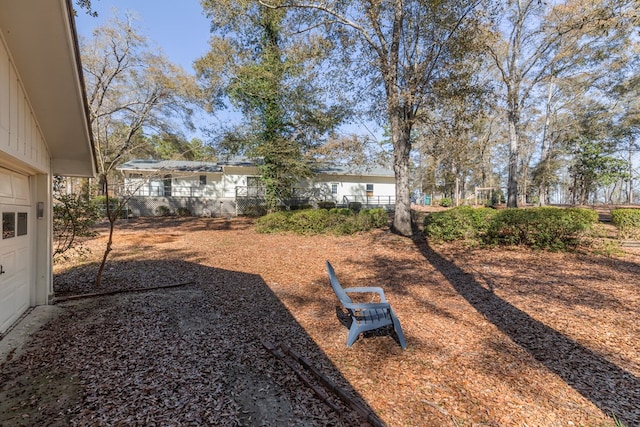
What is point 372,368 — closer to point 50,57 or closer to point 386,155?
point 50,57

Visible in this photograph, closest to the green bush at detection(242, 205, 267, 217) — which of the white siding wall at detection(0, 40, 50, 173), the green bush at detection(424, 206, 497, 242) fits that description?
the green bush at detection(424, 206, 497, 242)

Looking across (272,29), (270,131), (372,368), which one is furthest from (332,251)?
(272,29)

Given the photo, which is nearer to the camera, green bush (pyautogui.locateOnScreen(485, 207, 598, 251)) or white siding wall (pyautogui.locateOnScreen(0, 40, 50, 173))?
white siding wall (pyautogui.locateOnScreen(0, 40, 50, 173))

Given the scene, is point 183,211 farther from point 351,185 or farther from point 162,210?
point 351,185

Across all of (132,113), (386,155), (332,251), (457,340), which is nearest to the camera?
(457,340)

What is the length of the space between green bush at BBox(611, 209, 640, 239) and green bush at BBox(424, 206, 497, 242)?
382 cm

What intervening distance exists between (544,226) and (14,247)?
1105 cm

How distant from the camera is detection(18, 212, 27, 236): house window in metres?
4.20

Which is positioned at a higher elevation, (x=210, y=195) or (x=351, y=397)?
(x=210, y=195)

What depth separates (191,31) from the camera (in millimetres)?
13148

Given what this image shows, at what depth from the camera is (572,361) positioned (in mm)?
3355

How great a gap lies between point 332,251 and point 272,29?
1360cm

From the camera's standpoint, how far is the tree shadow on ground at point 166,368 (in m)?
2.51

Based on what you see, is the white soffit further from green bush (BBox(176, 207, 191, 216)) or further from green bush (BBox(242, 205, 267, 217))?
green bush (BBox(176, 207, 191, 216))
